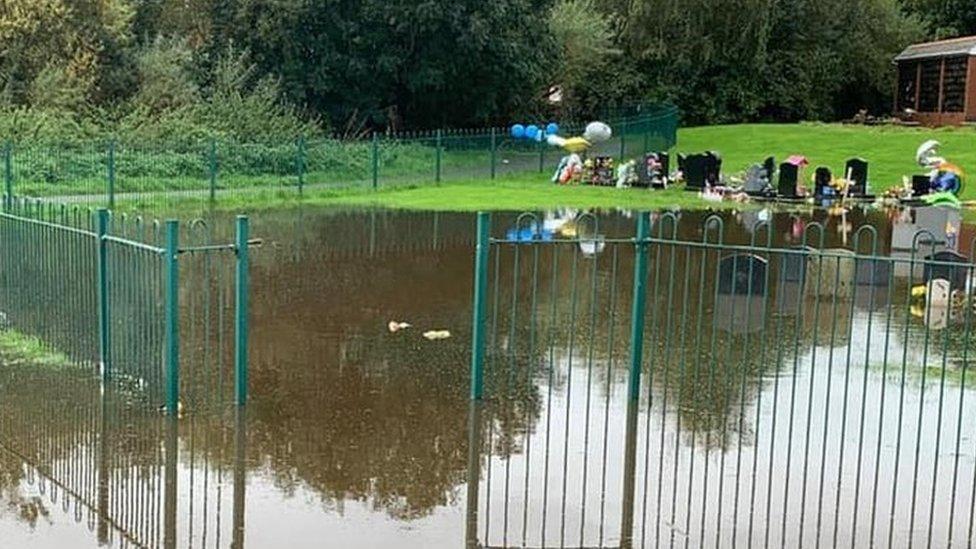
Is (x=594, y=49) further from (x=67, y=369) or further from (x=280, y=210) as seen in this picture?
(x=67, y=369)

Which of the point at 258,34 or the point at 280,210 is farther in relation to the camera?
the point at 258,34

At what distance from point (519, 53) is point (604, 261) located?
21736 mm

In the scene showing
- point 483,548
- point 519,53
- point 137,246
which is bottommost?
point 483,548

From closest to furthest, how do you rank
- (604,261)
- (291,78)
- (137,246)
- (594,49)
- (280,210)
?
(137,246) → (604,261) → (280,210) → (291,78) → (594,49)

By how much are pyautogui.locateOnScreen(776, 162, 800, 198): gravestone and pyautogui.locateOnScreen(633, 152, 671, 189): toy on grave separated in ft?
10.5

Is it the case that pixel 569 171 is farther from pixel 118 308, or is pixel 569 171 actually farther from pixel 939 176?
pixel 118 308

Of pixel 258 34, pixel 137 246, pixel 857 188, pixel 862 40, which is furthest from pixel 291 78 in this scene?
pixel 137 246

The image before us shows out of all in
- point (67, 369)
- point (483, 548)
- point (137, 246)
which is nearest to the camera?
point (483, 548)

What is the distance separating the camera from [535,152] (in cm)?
3447

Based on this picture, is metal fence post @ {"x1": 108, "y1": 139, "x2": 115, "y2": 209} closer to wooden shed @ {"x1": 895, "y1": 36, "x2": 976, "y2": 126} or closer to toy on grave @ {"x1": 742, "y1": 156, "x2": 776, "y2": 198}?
toy on grave @ {"x1": 742, "y1": 156, "x2": 776, "y2": 198}

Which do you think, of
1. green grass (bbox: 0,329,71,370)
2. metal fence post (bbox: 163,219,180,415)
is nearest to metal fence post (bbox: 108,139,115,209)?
green grass (bbox: 0,329,71,370)

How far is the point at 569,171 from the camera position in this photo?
31312mm

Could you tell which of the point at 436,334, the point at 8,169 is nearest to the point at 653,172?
the point at 8,169

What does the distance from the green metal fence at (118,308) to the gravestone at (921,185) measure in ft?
61.2
